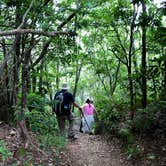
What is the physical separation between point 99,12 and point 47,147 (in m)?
5.52

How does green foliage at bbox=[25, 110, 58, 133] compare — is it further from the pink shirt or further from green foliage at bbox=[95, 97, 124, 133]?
the pink shirt

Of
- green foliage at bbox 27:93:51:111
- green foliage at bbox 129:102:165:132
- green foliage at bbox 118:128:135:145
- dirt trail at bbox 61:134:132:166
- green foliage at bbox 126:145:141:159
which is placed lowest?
dirt trail at bbox 61:134:132:166

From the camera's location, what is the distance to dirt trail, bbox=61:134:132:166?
7709 millimetres

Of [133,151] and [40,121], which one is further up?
[40,121]

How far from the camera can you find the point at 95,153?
880 cm

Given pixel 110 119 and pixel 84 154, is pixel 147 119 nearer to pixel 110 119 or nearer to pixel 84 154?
pixel 84 154

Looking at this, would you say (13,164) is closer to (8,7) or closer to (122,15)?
(8,7)

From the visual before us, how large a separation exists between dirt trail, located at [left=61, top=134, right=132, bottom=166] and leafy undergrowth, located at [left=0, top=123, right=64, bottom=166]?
378 millimetres

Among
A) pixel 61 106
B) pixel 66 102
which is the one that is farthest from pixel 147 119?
pixel 61 106

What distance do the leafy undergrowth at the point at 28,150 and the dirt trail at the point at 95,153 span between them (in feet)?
1.24

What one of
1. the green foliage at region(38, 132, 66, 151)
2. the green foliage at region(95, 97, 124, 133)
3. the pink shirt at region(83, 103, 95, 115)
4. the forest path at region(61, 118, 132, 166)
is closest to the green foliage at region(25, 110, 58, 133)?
the green foliage at region(38, 132, 66, 151)

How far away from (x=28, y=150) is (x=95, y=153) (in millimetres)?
2538

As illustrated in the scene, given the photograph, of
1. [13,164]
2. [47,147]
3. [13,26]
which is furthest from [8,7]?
[13,164]

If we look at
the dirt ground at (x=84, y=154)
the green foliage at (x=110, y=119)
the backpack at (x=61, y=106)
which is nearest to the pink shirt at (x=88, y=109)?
the green foliage at (x=110, y=119)
